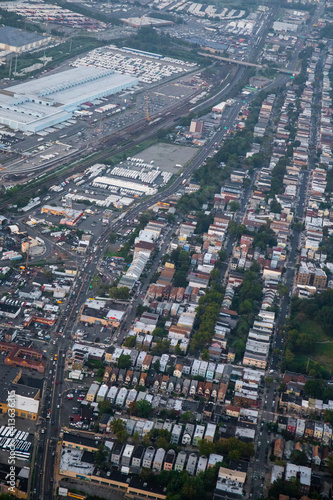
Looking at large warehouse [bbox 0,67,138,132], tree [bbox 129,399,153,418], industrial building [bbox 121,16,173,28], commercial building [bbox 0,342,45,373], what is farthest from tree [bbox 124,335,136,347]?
industrial building [bbox 121,16,173,28]

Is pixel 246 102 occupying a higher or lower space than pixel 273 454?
higher

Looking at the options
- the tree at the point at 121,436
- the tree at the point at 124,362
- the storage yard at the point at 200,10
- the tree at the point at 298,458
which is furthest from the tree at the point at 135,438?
the storage yard at the point at 200,10

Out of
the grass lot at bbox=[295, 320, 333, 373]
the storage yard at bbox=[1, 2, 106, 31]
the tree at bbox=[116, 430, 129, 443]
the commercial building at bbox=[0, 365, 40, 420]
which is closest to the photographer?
the tree at bbox=[116, 430, 129, 443]

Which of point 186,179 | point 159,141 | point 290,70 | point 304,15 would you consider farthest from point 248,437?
point 304,15

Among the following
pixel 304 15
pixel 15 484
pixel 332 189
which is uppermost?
pixel 304 15

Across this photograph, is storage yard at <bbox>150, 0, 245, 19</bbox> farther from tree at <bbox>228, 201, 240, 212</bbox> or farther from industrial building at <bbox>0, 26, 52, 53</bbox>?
tree at <bbox>228, 201, 240, 212</bbox>

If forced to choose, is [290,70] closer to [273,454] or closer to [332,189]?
[332,189]

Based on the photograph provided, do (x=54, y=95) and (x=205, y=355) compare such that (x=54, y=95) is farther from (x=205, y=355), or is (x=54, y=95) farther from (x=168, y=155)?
(x=205, y=355)
